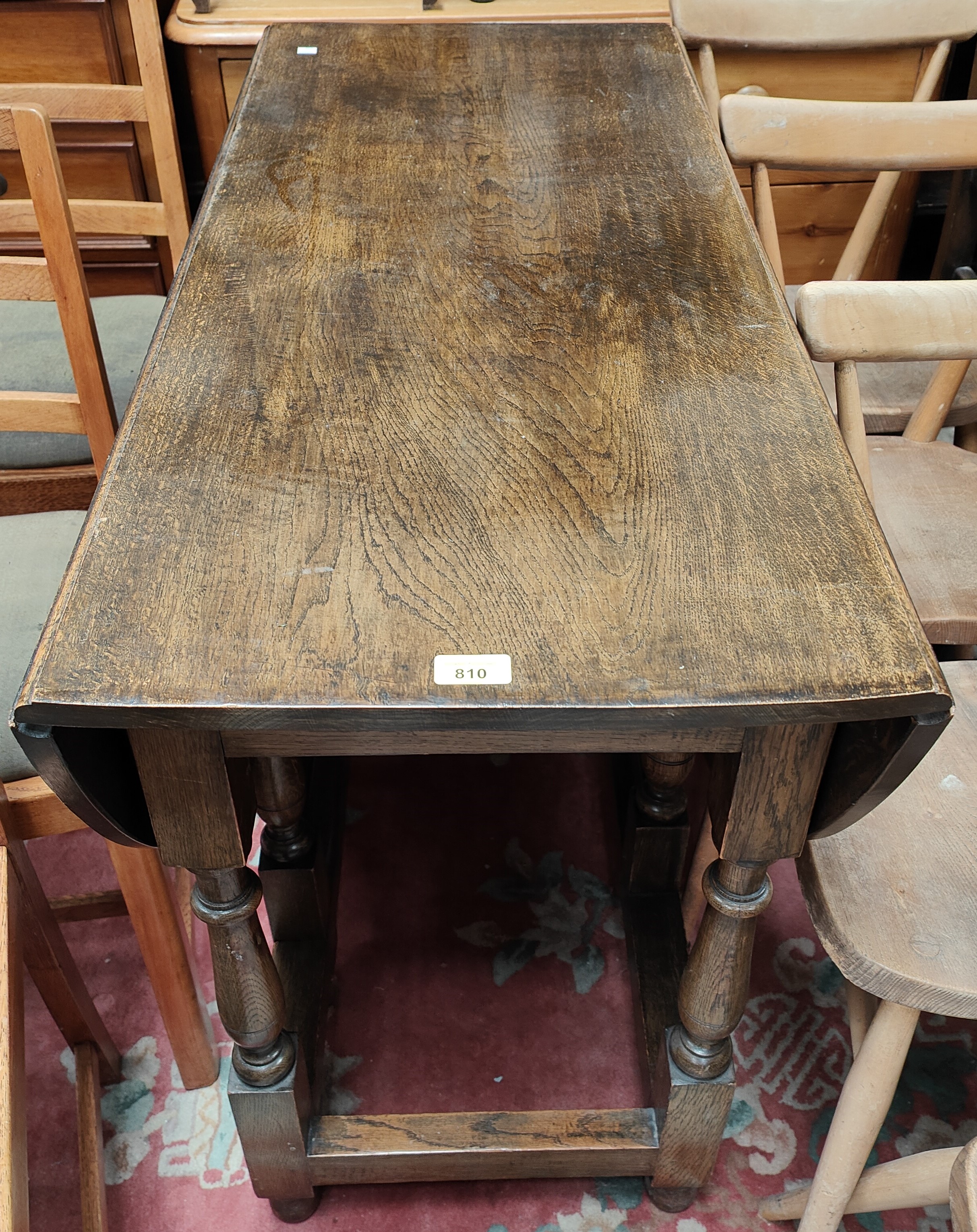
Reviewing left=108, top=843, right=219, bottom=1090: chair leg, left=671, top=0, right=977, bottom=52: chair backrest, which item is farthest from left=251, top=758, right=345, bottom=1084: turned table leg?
left=671, top=0, right=977, bottom=52: chair backrest

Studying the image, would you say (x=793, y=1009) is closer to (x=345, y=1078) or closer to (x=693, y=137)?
(x=345, y=1078)

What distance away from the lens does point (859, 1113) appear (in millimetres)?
929

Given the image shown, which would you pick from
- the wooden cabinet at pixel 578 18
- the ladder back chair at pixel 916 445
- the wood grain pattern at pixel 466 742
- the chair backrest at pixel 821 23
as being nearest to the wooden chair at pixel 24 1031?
the wood grain pattern at pixel 466 742

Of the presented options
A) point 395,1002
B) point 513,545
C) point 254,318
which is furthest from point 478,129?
point 395,1002

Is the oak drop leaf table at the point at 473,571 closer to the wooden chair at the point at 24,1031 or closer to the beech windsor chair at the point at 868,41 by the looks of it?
the wooden chair at the point at 24,1031

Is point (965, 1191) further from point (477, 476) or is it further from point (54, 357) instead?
point (54, 357)

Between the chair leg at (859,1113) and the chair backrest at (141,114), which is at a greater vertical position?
the chair backrest at (141,114)

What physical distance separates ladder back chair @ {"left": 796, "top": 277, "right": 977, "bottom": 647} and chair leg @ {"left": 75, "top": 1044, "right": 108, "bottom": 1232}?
99 cm

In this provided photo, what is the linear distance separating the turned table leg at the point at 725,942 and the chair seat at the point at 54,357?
0.93m

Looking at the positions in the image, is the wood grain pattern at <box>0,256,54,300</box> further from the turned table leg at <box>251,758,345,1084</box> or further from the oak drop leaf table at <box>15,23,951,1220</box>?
the turned table leg at <box>251,758,345,1084</box>

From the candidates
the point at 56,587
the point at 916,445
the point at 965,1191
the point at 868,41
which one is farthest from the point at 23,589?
the point at 868,41

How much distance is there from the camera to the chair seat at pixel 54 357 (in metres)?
1.35

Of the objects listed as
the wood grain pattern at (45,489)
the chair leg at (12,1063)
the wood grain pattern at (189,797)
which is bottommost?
the chair leg at (12,1063)

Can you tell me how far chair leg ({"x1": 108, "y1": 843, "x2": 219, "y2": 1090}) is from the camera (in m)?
1.07
